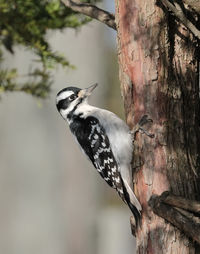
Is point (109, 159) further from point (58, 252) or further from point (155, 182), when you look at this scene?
point (58, 252)

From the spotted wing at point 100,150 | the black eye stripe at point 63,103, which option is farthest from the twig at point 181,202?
the black eye stripe at point 63,103

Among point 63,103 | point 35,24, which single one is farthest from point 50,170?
point 35,24

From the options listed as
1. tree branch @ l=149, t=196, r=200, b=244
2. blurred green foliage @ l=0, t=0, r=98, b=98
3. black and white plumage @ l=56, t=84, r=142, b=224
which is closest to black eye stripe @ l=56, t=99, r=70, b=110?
black and white plumage @ l=56, t=84, r=142, b=224

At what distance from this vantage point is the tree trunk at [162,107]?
410 centimetres

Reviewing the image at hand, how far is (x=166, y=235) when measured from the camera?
4.07 meters

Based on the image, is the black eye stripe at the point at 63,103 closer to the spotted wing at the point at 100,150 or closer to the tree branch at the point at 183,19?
the spotted wing at the point at 100,150

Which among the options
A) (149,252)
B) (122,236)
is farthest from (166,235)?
(122,236)

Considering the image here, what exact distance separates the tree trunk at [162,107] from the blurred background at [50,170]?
4780 mm

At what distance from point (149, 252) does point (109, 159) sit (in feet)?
3.28

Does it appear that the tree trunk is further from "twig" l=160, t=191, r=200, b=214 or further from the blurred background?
the blurred background

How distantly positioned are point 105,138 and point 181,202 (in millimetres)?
1200

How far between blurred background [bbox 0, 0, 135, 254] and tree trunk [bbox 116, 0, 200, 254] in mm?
4780

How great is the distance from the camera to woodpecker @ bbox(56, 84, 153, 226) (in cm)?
453

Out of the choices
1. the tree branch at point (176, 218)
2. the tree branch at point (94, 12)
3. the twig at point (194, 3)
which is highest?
the tree branch at point (94, 12)
